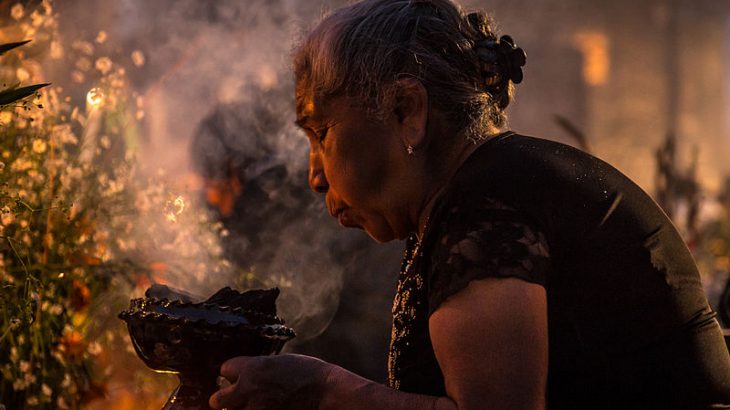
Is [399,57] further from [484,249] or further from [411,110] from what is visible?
[484,249]

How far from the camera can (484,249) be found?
1.92 meters

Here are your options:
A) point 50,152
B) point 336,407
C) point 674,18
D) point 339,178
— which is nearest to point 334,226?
point 50,152

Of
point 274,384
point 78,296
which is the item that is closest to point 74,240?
point 78,296

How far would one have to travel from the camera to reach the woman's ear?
222cm

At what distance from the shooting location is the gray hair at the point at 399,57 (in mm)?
2223

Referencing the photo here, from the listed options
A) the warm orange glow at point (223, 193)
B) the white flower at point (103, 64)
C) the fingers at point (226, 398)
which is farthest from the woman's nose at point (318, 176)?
the warm orange glow at point (223, 193)

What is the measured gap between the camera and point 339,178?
92.1 inches

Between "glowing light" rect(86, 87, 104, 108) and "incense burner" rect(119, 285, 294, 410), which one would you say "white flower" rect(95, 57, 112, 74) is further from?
"incense burner" rect(119, 285, 294, 410)

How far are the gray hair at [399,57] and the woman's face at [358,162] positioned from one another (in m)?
0.05

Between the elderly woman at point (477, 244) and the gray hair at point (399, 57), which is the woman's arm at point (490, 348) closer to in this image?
the elderly woman at point (477, 244)

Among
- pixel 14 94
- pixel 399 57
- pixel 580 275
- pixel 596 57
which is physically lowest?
pixel 580 275

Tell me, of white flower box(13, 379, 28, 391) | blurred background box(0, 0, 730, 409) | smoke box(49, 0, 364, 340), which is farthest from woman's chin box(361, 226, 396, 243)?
smoke box(49, 0, 364, 340)

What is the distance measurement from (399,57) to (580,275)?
0.67 m

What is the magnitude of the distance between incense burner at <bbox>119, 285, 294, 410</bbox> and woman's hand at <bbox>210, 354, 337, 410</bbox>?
80mm
